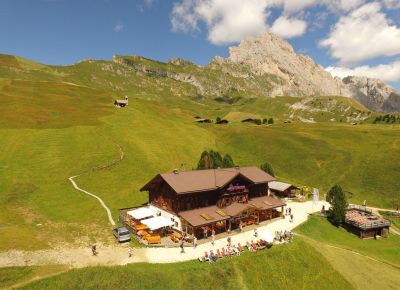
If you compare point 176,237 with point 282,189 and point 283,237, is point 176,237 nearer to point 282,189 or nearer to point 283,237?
point 283,237

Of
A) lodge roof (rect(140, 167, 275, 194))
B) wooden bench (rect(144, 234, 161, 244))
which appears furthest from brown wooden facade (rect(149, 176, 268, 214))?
wooden bench (rect(144, 234, 161, 244))

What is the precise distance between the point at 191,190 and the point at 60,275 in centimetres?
2252

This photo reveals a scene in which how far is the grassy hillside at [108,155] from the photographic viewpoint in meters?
52.7

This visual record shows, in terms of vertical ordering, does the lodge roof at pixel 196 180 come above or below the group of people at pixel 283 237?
above

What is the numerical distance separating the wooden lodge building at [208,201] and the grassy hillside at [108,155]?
10.6 metres

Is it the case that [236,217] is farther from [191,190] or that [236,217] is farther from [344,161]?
[344,161]

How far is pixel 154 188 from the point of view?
56.8m

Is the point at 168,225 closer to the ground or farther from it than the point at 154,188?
closer to the ground

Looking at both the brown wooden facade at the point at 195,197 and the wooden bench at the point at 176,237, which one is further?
the brown wooden facade at the point at 195,197

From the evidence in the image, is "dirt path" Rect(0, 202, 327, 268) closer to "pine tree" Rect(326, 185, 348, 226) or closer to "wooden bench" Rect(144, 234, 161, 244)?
"wooden bench" Rect(144, 234, 161, 244)

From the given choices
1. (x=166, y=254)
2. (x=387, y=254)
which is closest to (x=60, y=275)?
(x=166, y=254)

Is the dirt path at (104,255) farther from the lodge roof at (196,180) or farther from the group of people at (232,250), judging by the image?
the lodge roof at (196,180)

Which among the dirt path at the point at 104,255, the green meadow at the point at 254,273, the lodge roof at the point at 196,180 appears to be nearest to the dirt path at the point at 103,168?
the lodge roof at the point at 196,180

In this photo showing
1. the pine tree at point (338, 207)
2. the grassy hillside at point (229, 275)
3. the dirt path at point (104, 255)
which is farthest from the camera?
the pine tree at point (338, 207)
